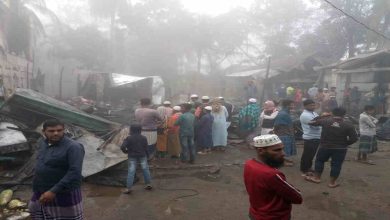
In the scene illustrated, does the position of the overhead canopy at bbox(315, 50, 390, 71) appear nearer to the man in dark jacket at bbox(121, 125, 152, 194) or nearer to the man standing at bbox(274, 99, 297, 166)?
the man standing at bbox(274, 99, 297, 166)

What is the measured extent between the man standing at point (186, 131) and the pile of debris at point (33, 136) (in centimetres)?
139

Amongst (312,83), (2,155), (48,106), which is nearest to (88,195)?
(2,155)

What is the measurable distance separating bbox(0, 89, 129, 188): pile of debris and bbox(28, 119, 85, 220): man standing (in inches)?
138

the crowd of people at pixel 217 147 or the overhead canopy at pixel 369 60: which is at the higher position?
the overhead canopy at pixel 369 60

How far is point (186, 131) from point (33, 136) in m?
3.69

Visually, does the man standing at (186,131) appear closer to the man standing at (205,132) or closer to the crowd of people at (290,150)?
the man standing at (205,132)

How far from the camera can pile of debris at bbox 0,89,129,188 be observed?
7051 millimetres

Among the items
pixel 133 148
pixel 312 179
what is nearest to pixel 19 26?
pixel 133 148

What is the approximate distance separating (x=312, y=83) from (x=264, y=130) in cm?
1388

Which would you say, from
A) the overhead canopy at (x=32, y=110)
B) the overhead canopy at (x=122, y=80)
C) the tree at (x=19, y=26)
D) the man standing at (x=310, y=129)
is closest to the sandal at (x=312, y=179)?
the man standing at (x=310, y=129)

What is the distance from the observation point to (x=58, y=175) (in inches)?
136

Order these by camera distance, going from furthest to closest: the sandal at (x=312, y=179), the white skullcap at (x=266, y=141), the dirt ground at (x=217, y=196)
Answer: the sandal at (x=312, y=179), the dirt ground at (x=217, y=196), the white skullcap at (x=266, y=141)

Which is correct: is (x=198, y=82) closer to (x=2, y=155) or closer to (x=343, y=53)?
(x=343, y=53)

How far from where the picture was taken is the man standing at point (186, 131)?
8.45m
